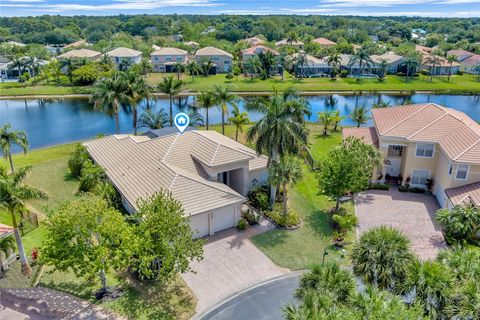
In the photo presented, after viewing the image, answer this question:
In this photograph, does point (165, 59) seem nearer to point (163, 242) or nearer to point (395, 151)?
point (395, 151)

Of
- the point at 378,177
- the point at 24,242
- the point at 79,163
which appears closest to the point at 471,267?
the point at 378,177

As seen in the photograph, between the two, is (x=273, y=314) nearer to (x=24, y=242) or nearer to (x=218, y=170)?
(x=218, y=170)

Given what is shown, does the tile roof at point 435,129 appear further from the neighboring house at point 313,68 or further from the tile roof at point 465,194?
the neighboring house at point 313,68

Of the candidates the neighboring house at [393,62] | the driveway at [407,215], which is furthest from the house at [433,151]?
the neighboring house at [393,62]

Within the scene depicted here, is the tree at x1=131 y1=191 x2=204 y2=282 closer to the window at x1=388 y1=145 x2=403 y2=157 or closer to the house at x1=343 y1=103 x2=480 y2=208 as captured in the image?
the house at x1=343 y1=103 x2=480 y2=208

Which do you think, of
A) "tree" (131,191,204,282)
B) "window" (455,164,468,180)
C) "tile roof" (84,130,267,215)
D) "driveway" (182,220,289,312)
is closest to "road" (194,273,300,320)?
"driveway" (182,220,289,312)

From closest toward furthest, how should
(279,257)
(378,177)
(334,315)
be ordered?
(334,315) → (279,257) → (378,177)
